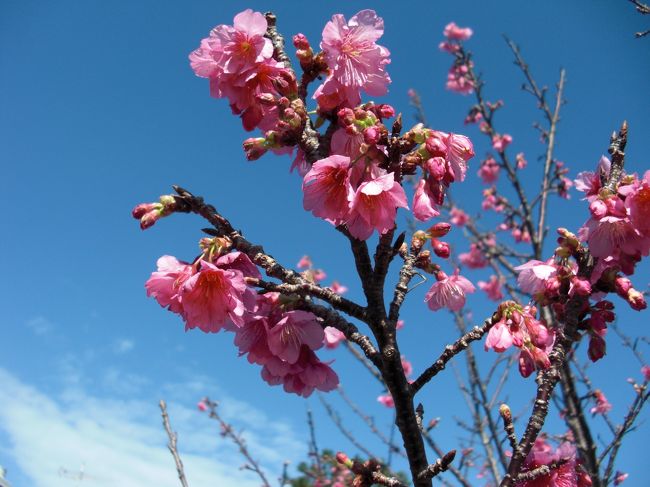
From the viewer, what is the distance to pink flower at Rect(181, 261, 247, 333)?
1278mm

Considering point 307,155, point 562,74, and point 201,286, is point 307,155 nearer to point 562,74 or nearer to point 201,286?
point 201,286

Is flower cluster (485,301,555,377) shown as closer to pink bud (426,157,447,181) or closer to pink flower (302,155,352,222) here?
pink bud (426,157,447,181)

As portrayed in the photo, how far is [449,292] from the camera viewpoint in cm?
185

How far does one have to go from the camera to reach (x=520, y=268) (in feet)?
6.15

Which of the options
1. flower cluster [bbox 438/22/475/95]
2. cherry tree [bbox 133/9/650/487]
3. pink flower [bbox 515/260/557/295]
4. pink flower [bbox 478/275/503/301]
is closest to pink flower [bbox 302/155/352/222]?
cherry tree [bbox 133/9/650/487]

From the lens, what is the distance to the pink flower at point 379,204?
4.09 feet

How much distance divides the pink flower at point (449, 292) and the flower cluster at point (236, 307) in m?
0.62

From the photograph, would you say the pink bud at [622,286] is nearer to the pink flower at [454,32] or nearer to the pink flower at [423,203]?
the pink flower at [423,203]

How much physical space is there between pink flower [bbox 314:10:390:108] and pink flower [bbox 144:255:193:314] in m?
0.66

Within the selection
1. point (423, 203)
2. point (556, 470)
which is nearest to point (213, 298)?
point (423, 203)

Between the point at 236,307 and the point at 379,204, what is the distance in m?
0.46

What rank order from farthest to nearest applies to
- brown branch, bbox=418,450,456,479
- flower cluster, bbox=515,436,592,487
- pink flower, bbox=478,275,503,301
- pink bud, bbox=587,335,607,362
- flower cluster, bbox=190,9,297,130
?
pink flower, bbox=478,275,503,301
pink bud, bbox=587,335,607,362
flower cluster, bbox=190,9,297,130
flower cluster, bbox=515,436,592,487
brown branch, bbox=418,450,456,479

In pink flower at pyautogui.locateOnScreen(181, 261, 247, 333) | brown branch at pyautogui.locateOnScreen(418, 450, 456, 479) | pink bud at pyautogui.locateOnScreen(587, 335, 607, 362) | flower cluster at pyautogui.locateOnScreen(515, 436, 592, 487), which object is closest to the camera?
brown branch at pyautogui.locateOnScreen(418, 450, 456, 479)

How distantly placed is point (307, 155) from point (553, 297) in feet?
3.34
